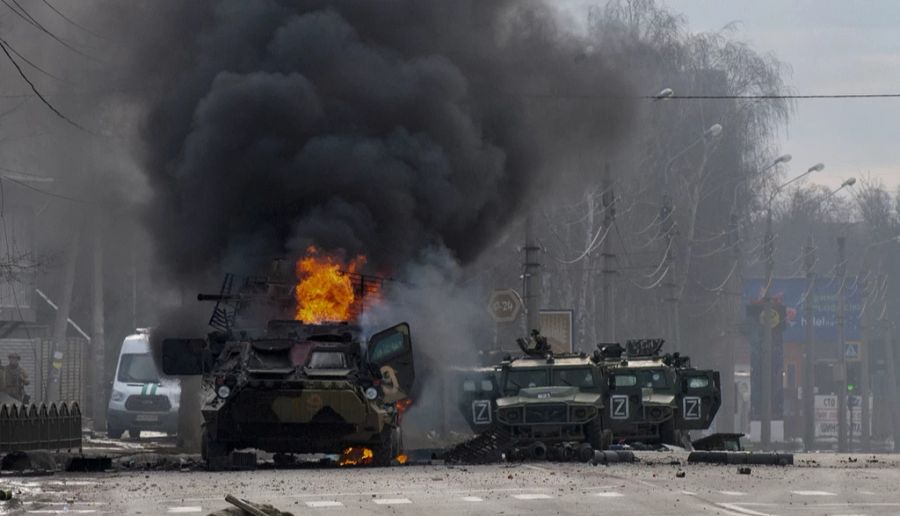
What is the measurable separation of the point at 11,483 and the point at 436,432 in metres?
20.9

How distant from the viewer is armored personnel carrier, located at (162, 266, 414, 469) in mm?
24000

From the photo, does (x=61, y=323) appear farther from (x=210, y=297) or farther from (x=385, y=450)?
(x=385, y=450)

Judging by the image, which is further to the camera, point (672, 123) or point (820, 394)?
point (820, 394)

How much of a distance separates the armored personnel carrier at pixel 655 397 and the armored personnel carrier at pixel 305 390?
7.05m

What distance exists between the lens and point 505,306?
35.6 m

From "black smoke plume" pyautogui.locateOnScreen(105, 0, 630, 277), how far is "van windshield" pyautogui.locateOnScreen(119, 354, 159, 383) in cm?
973

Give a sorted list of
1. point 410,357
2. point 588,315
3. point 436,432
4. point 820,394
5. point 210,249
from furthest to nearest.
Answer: point 820,394
point 588,315
point 436,432
point 210,249
point 410,357

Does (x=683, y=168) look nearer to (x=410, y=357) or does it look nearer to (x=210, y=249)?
(x=210, y=249)

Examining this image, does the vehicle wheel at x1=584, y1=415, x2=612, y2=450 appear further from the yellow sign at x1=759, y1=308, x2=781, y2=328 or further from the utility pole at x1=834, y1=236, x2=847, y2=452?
the utility pole at x1=834, y1=236, x2=847, y2=452

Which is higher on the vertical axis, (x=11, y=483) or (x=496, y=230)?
(x=496, y=230)

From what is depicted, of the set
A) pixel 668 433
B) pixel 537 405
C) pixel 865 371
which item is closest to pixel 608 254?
pixel 668 433

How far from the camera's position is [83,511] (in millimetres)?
17062

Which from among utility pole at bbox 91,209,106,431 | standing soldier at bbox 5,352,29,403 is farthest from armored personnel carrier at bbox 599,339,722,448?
utility pole at bbox 91,209,106,431

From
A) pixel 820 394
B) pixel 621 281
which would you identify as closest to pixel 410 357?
pixel 621 281
